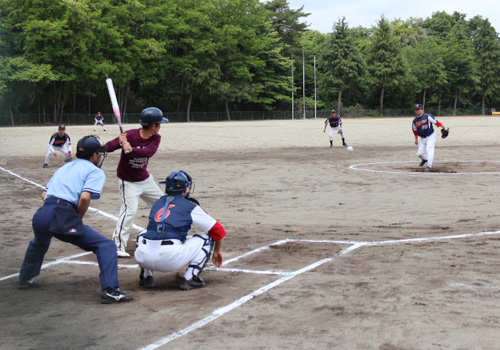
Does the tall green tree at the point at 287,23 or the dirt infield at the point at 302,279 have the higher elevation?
the tall green tree at the point at 287,23

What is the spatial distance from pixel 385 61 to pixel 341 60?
962 centimetres

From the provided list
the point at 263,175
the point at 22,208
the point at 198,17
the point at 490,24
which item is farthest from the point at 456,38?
the point at 22,208

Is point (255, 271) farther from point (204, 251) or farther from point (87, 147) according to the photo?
point (87, 147)

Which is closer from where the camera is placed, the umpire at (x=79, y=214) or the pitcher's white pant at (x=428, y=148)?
the umpire at (x=79, y=214)

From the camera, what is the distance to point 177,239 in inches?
245

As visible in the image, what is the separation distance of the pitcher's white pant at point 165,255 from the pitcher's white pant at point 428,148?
1331cm

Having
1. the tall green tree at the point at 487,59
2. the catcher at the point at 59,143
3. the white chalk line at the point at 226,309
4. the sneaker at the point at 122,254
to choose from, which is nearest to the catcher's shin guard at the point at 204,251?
the white chalk line at the point at 226,309

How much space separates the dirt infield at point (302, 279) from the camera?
4762mm

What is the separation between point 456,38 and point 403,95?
17.6 m

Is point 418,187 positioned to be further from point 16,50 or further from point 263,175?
point 16,50

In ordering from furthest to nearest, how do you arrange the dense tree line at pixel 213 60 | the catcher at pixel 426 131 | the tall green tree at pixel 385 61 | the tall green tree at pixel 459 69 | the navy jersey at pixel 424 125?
1. the tall green tree at pixel 459 69
2. the tall green tree at pixel 385 61
3. the dense tree line at pixel 213 60
4. the navy jersey at pixel 424 125
5. the catcher at pixel 426 131

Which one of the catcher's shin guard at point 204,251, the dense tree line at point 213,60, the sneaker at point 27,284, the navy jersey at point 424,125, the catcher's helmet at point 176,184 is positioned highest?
the dense tree line at point 213,60

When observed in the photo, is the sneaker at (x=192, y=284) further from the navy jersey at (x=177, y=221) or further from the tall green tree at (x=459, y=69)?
the tall green tree at (x=459, y=69)

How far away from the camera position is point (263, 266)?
711 cm
